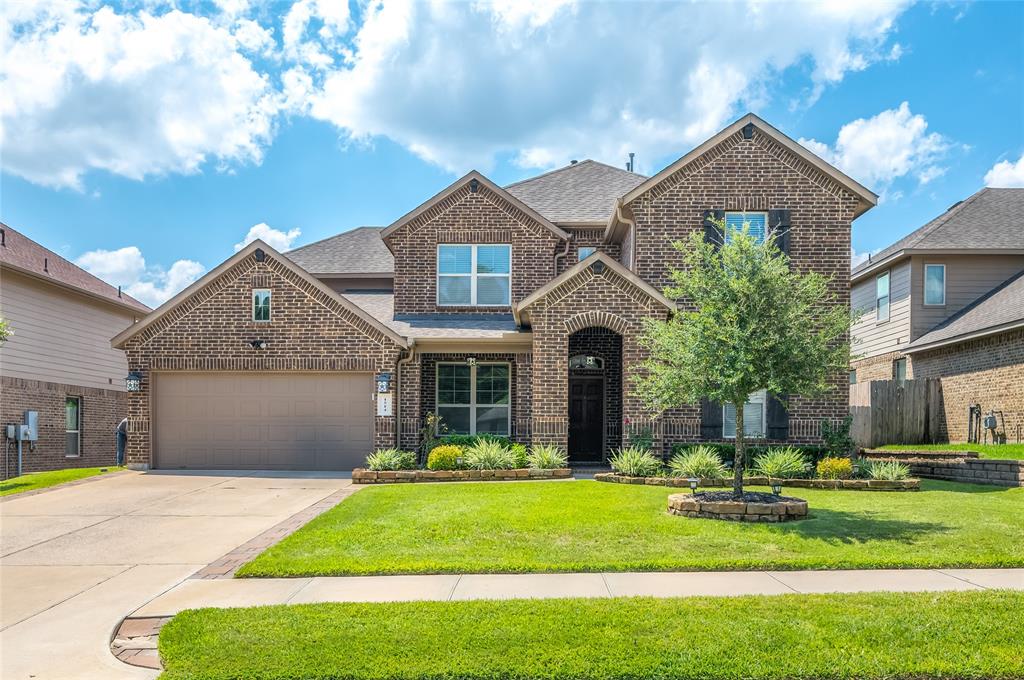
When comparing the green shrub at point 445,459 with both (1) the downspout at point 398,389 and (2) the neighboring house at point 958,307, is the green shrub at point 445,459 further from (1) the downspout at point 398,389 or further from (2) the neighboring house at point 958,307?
(2) the neighboring house at point 958,307

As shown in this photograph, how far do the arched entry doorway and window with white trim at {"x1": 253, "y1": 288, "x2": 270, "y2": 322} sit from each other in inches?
291

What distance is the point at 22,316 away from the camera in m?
Result: 20.5

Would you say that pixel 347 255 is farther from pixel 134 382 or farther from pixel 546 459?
pixel 546 459

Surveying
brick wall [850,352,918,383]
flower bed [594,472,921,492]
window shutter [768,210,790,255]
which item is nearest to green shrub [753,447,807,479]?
flower bed [594,472,921,492]

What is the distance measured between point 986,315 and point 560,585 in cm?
1703

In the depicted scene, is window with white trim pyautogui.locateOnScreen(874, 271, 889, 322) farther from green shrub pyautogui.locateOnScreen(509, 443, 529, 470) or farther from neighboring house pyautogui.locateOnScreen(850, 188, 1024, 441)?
green shrub pyautogui.locateOnScreen(509, 443, 529, 470)

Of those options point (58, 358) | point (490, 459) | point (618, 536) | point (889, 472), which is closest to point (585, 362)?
point (490, 459)

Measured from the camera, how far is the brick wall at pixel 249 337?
17.4 metres

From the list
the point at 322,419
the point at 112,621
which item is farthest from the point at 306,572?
the point at 322,419

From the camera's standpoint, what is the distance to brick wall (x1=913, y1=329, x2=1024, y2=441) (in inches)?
689

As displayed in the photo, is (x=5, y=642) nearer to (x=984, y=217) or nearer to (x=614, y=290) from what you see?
(x=614, y=290)

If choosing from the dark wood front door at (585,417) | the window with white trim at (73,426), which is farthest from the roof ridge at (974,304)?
the window with white trim at (73,426)

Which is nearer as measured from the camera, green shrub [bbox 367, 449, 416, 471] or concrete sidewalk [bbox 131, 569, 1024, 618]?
concrete sidewalk [bbox 131, 569, 1024, 618]

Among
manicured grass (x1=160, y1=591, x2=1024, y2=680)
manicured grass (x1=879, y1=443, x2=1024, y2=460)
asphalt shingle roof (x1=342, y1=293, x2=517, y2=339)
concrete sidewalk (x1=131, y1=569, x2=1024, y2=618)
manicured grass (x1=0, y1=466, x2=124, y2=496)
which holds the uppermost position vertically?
asphalt shingle roof (x1=342, y1=293, x2=517, y2=339)
